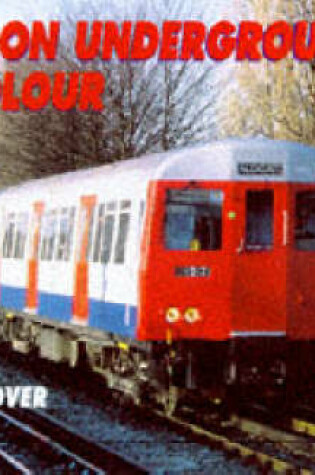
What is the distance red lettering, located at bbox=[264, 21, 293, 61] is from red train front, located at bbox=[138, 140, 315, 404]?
45.0 ft

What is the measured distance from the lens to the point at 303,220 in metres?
12.6

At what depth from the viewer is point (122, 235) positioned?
13344 millimetres

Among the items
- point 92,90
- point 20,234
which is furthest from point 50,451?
point 92,90

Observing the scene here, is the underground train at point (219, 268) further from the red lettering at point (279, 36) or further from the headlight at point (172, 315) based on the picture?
the red lettering at point (279, 36)

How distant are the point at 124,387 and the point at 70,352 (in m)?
2.53

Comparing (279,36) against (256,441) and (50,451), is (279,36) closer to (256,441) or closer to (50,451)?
(256,441)

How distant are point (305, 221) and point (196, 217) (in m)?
1.25

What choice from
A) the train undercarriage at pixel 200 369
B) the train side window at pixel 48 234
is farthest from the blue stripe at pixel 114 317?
the train side window at pixel 48 234

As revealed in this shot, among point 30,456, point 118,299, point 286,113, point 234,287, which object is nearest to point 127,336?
point 118,299

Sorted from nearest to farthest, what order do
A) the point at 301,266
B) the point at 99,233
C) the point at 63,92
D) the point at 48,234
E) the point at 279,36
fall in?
Result: the point at 301,266, the point at 99,233, the point at 48,234, the point at 279,36, the point at 63,92

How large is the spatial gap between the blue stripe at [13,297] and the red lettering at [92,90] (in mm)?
14265

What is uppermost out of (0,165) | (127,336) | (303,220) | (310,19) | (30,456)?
(310,19)

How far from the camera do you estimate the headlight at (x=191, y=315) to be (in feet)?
40.5

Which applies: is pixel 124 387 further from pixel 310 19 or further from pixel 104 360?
pixel 310 19
